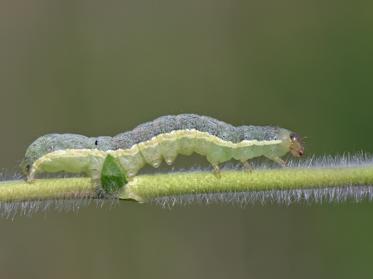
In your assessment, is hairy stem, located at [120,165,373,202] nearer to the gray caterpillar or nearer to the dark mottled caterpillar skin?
the gray caterpillar

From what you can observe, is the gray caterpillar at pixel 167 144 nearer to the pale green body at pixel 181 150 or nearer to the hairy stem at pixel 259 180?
the pale green body at pixel 181 150

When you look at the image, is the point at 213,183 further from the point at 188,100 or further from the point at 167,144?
the point at 188,100

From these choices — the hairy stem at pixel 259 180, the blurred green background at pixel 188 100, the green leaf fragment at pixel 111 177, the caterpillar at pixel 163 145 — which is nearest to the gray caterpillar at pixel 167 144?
the caterpillar at pixel 163 145

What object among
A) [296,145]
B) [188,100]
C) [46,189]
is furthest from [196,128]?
[188,100]

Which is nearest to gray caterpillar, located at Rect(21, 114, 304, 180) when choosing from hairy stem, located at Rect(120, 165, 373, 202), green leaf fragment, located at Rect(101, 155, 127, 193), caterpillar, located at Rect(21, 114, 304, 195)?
caterpillar, located at Rect(21, 114, 304, 195)

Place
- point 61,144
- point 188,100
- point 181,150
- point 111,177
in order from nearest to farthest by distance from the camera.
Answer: point 111,177
point 61,144
point 181,150
point 188,100

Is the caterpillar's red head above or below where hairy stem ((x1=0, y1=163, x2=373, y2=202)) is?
above

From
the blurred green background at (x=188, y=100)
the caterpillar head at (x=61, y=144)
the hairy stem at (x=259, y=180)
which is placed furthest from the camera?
the blurred green background at (x=188, y=100)
